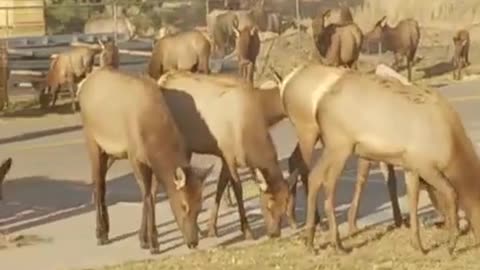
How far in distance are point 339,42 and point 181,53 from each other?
14.1ft

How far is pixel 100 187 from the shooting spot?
569 inches

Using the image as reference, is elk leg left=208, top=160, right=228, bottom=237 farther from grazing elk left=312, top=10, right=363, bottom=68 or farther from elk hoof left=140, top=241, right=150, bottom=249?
grazing elk left=312, top=10, right=363, bottom=68

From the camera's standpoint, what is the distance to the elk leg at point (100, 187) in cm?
1421

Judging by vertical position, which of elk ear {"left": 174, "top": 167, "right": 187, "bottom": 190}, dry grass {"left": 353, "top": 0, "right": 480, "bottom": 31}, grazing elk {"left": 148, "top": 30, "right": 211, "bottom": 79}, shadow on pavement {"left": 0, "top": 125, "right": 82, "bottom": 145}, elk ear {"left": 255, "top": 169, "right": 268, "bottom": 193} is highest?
elk ear {"left": 174, "top": 167, "right": 187, "bottom": 190}

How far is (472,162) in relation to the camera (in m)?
12.9

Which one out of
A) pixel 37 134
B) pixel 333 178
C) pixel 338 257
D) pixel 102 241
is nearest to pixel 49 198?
pixel 102 241

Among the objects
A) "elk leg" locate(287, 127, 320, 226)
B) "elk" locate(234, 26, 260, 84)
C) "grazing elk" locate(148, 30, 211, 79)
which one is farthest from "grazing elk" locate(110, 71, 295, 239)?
"elk" locate(234, 26, 260, 84)

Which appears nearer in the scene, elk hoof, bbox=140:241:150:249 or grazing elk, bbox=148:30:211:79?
elk hoof, bbox=140:241:150:249

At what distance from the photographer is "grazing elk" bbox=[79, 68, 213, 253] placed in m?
13.4

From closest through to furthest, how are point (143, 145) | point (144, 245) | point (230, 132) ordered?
point (143, 145) → point (144, 245) → point (230, 132)

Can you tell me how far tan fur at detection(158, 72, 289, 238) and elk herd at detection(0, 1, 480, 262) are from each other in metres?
0.01

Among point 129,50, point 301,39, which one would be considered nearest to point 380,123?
point 129,50

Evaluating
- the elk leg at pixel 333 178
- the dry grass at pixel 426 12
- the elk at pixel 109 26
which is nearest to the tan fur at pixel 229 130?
the elk leg at pixel 333 178

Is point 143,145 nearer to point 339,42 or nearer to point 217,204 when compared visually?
point 217,204
